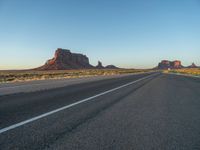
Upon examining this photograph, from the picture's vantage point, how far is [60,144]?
3713 millimetres

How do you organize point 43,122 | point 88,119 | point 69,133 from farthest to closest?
1. point 88,119
2. point 43,122
3. point 69,133

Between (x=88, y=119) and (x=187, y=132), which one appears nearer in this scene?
(x=187, y=132)

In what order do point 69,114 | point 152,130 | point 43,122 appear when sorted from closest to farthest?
point 152,130, point 43,122, point 69,114

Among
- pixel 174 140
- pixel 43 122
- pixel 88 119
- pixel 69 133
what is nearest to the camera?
pixel 174 140

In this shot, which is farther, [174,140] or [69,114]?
[69,114]

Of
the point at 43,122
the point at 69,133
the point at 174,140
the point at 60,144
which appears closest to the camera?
the point at 60,144

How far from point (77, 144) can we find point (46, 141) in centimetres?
53

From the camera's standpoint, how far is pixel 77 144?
3746 millimetres

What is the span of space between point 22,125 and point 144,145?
8.73 ft

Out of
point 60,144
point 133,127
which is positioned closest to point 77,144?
point 60,144

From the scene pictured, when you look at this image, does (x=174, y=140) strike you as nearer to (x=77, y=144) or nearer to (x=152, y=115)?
(x=77, y=144)

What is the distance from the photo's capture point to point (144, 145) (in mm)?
3756

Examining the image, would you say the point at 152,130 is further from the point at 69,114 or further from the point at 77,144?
the point at 69,114

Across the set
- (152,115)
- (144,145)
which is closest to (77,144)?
(144,145)
